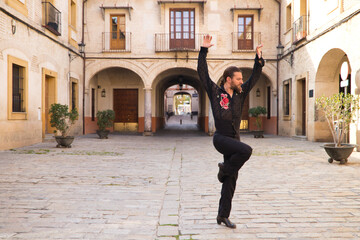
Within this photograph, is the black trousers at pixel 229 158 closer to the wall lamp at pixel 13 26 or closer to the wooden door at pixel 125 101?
the wall lamp at pixel 13 26

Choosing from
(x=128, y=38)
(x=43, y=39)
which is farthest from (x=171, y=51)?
(x=43, y=39)

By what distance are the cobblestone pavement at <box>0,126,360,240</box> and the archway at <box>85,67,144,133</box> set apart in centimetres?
1370

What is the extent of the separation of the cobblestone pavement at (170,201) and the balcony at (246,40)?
11836 millimetres

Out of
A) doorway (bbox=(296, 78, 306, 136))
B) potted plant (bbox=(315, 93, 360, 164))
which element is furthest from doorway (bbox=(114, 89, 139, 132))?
potted plant (bbox=(315, 93, 360, 164))

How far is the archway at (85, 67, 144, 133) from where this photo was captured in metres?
21.0

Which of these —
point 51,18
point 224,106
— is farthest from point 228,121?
point 51,18

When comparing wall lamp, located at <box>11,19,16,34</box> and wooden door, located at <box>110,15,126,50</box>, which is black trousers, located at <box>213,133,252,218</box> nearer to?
wall lamp, located at <box>11,19,16,34</box>

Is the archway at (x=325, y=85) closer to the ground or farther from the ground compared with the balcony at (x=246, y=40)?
closer to the ground

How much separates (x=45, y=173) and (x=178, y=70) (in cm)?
1591

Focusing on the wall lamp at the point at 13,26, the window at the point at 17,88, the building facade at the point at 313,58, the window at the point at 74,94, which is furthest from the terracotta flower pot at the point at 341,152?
the window at the point at 74,94

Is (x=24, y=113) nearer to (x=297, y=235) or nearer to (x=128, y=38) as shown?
(x=128, y=38)

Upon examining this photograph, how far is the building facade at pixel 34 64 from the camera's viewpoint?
10289 millimetres

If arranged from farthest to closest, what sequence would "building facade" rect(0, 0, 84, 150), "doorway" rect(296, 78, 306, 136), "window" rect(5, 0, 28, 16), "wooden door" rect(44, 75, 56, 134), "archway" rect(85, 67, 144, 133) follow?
"archway" rect(85, 67, 144, 133) < "doorway" rect(296, 78, 306, 136) < "wooden door" rect(44, 75, 56, 134) < "window" rect(5, 0, 28, 16) < "building facade" rect(0, 0, 84, 150)

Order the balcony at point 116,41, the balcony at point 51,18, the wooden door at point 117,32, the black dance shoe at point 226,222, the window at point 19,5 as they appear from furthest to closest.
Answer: the wooden door at point 117,32 → the balcony at point 116,41 → the balcony at point 51,18 → the window at point 19,5 → the black dance shoe at point 226,222
